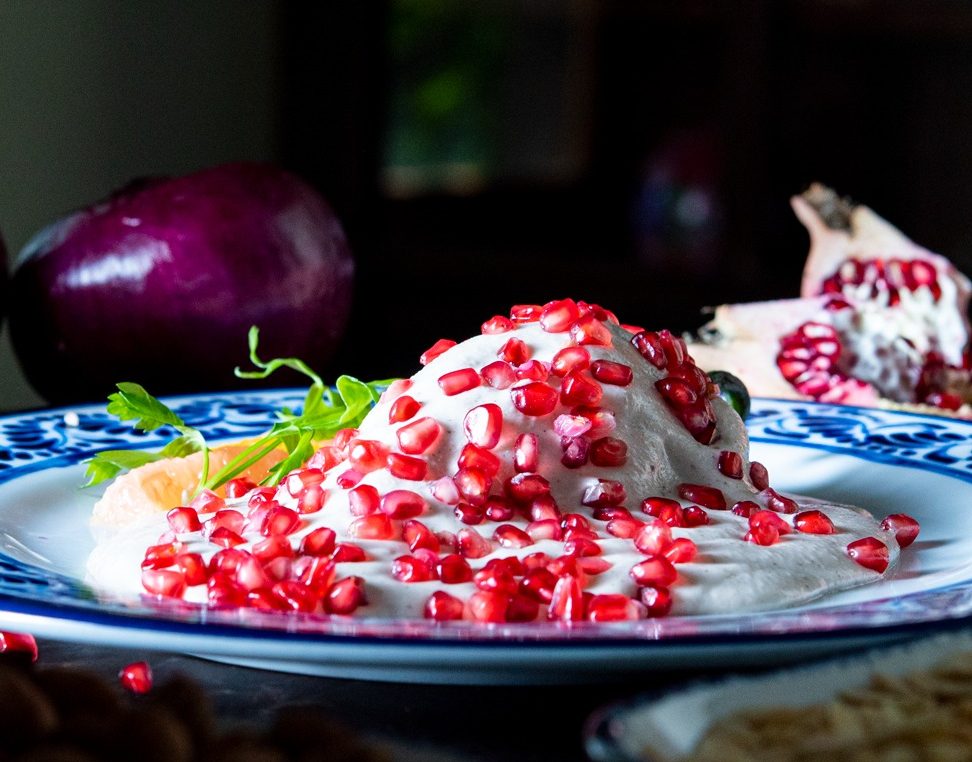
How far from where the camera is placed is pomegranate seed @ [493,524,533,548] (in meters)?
1.07

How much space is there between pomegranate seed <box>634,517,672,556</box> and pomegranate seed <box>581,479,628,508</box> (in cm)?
9

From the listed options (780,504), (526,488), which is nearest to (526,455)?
(526,488)

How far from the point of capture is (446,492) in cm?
112

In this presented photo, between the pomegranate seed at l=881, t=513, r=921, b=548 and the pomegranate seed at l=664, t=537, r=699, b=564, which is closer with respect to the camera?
the pomegranate seed at l=664, t=537, r=699, b=564

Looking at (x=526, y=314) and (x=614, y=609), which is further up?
(x=526, y=314)

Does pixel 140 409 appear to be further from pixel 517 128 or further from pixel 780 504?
pixel 517 128

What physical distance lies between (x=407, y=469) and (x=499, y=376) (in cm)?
12

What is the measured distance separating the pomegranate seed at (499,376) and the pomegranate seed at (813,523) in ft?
0.87

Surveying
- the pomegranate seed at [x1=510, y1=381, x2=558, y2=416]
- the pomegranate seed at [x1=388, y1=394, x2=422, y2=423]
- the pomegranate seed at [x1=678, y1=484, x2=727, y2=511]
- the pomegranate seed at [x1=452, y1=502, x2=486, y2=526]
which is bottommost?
the pomegranate seed at [x1=678, y1=484, x2=727, y2=511]

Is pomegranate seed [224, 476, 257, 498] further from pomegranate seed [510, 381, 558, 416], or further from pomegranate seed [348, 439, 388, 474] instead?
pomegranate seed [510, 381, 558, 416]

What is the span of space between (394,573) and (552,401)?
249 millimetres

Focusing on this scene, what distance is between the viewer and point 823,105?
17.4 feet

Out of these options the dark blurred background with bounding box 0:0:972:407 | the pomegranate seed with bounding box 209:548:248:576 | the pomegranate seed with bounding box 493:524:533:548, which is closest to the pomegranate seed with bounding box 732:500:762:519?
the pomegranate seed with bounding box 493:524:533:548

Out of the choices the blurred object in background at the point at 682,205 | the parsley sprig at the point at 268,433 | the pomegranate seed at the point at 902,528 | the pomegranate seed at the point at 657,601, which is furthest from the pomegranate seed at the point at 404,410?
the blurred object in background at the point at 682,205
